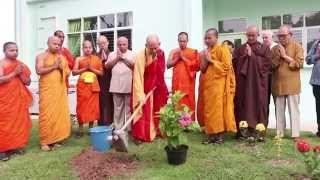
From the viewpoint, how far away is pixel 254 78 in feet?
23.2

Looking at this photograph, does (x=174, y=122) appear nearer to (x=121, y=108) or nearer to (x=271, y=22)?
(x=121, y=108)

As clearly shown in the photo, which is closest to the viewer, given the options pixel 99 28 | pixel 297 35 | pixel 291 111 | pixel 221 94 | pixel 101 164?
pixel 101 164

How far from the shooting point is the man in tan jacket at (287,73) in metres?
7.10

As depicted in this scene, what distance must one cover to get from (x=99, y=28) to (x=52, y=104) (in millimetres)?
7486

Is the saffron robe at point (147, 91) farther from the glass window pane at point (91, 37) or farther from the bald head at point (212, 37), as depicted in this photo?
the glass window pane at point (91, 37)

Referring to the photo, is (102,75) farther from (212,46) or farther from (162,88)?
(212,46)

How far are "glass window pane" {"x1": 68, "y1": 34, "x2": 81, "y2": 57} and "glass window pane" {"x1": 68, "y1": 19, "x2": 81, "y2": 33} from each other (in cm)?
17

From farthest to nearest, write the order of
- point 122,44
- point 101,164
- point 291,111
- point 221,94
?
point 122,44 < point 291,111 < point 221,94 < point 101,164

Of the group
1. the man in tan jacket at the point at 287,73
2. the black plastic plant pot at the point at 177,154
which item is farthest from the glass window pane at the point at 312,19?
the black plastic plant pot at the point at 177,154

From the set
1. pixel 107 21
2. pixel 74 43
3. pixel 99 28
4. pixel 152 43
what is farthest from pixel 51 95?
pixel 74 43

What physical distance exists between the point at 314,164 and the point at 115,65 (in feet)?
12.1

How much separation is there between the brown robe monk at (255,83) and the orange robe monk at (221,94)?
27 centimetres

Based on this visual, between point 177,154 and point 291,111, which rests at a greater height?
point 291,111

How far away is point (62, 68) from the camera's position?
7.28 meters
